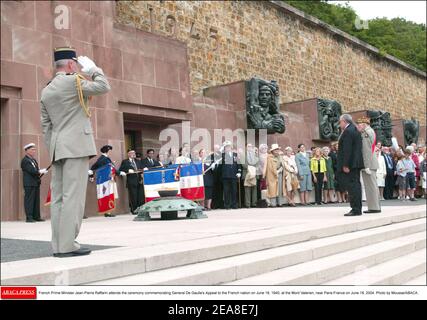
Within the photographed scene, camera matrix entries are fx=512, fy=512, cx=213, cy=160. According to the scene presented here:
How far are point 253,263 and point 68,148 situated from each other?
1.93 meters

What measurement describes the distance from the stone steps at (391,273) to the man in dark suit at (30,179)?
21.7 ft

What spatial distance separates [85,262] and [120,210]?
8.75m

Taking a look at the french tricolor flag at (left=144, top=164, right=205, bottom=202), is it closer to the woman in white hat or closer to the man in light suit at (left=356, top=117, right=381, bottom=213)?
the woman in white hat

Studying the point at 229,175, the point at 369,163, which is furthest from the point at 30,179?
the point at 369,163

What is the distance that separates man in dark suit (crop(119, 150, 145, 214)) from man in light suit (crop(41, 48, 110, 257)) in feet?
25.4

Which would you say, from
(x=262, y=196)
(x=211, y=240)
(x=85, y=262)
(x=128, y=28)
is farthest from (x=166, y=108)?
(x=85, y=262)

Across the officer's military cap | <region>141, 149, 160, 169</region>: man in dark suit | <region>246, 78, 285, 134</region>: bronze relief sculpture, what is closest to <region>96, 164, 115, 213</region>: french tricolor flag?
<region>141, 149, 160, 169</region>: man in dark suit

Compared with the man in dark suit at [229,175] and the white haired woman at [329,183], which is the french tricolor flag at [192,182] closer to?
the man in dark suit at [229,175]

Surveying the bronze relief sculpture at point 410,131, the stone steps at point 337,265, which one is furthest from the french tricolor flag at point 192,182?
the bronze relief sculpture at point 410,131

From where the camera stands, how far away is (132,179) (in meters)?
12.2

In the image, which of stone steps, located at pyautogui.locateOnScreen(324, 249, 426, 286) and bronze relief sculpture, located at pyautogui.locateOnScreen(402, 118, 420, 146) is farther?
bronze relief sculpture, located at pyautogui.locateOnScreen(402, 118, 420, 146)

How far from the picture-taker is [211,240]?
5355mm

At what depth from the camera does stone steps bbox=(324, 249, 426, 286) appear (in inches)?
204
